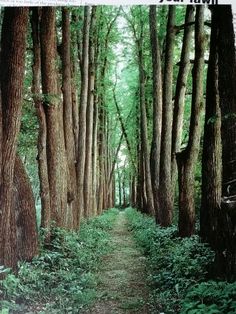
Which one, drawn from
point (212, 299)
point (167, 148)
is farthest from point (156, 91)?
point (212, 299)

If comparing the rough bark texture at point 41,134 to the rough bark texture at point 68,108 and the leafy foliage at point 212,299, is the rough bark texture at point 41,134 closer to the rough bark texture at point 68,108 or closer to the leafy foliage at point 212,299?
the rough bark texture at point 68,108

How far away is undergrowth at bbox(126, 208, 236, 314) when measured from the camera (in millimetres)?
4121

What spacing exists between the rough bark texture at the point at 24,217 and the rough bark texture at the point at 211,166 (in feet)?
8.47

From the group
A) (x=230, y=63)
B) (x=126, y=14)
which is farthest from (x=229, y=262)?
(x=126, y=14)

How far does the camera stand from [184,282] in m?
5.46

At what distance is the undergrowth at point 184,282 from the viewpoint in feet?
13.5

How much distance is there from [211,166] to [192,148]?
1216 mm

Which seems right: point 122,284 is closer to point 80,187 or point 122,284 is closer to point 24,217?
point 24,217

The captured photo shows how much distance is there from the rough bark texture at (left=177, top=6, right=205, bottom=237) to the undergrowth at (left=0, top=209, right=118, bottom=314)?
1815 mm

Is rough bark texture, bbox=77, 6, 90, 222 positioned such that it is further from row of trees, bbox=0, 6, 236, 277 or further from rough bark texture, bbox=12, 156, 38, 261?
rough bark texture, bbox=12, 156, 38, 261

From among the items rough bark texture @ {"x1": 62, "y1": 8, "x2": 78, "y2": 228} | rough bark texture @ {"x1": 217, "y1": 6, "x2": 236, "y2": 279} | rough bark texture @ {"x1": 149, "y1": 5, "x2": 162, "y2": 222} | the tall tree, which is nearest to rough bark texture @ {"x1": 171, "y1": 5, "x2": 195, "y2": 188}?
rough bark texture @ {"x1": 149, "y1": 5, "x2": 162, "y2": 222}

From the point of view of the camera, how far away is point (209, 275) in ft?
17.1

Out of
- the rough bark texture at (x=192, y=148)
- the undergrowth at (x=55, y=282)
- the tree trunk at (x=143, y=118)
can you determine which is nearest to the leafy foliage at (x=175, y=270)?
the rough bark texture at (x=192, y=148)

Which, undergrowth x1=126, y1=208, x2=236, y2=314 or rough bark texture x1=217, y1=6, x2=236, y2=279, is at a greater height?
rough bark texture x1=217, y1=6, x2=236, y2=279
